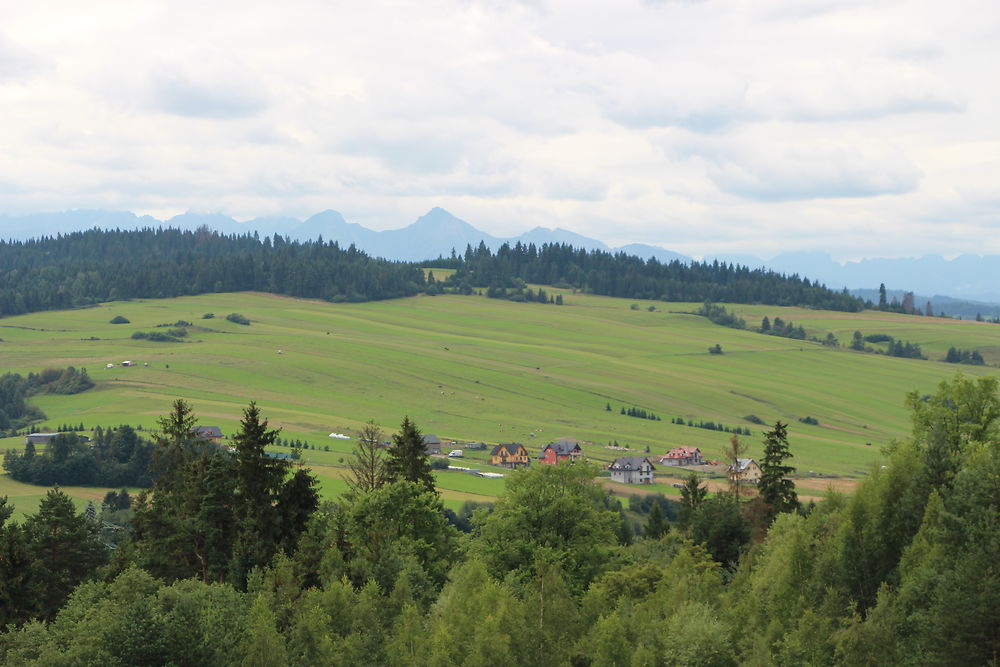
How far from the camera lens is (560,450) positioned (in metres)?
159

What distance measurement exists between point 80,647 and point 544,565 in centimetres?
2585

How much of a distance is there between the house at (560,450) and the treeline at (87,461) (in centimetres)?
5653

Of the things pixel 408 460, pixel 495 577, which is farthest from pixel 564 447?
pixel 495 577

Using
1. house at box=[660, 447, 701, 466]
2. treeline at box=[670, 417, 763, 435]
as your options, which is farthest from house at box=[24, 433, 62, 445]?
treeline at box=[670, 417, 763, 435]

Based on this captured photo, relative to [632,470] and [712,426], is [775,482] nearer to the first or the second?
[632,470]

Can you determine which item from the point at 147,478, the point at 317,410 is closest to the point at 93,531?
the point at 147,478

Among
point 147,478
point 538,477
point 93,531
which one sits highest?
point 538,477

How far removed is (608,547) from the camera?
64.0 metres

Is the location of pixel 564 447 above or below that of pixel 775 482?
below

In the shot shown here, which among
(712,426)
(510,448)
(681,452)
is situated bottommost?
(510,448)

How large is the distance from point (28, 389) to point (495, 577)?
159m

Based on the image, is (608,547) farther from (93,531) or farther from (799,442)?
(799,442)

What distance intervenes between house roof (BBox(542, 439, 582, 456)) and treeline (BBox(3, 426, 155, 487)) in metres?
58.5

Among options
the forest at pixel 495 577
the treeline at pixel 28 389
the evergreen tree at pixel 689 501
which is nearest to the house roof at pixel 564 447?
the evergreen tree at pixel 689 501
